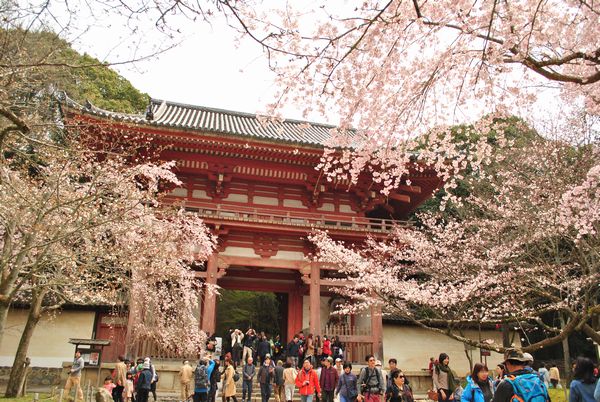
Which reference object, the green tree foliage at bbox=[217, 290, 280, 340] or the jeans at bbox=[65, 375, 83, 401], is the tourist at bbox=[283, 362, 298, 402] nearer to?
the jeans at bbox=[65, 375, 83, 401]

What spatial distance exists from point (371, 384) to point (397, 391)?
453mm

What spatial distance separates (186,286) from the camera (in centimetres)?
1305

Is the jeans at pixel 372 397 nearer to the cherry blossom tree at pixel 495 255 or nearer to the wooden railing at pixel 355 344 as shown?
the cherry blossom tree at pixel 495 255

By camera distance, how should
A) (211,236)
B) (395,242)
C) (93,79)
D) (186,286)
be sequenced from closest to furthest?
(186,286) → (211,236) → (395,242) → (93,79)

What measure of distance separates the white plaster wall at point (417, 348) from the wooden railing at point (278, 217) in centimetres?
387

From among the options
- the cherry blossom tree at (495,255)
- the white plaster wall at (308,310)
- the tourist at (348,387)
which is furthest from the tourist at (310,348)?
the tourist at (348,387)

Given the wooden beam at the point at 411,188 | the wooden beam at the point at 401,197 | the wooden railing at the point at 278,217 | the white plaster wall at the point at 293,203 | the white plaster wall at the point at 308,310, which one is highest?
the wooden beam at the point at 411,188

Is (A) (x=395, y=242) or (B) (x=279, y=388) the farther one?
(A) (x=395, y=242)

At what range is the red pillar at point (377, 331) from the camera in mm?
14203

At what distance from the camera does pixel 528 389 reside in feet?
12.2

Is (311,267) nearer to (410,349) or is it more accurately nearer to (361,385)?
(410,349)

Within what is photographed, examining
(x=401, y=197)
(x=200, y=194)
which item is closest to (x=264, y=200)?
(x=200, y=194)

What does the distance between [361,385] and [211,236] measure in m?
7.38

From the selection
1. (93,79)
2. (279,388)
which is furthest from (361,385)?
(93,79)
